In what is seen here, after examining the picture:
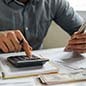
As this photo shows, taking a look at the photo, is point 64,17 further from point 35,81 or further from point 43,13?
point 35,81

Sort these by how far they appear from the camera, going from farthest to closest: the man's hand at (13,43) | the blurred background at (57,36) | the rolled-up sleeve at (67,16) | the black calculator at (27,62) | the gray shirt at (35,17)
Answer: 1. the blurred background at (57,36)
2. the rolled-up sleeve at (67,16)
3. the gray shirt at (35,17)
4. the man's hand at (13,43)
5. the black calculator at (27,62)

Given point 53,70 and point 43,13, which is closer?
point 53,70

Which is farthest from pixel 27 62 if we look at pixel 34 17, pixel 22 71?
pixel 34 17

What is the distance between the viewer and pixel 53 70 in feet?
2.85

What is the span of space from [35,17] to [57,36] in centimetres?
52

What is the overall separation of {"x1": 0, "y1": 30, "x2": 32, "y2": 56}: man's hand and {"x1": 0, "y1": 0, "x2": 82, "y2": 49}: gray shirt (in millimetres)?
399

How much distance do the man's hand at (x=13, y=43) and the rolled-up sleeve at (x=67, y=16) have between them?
62 cm

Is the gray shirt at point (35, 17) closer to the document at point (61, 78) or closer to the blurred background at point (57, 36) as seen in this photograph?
the blurred background at point (57, 36)

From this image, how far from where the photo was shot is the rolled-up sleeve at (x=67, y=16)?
1573 mm

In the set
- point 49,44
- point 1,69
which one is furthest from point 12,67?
point 49,44

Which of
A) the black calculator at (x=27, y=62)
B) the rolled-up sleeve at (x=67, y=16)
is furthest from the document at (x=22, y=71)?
the rolled-up sleeve at (x=67, y=16)

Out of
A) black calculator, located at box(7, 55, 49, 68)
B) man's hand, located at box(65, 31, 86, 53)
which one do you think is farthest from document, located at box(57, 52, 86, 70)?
black calculator, located at box(7, 55, 49, 68)

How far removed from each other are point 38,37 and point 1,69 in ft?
2.24

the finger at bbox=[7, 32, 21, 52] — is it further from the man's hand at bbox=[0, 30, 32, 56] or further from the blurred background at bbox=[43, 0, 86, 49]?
the blurred background at bbox=[43, 0, 86, 49]
